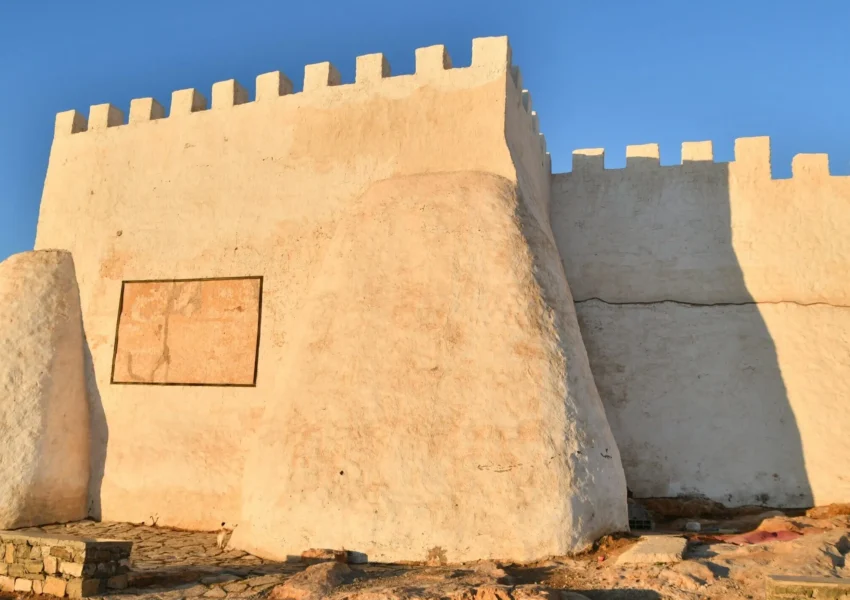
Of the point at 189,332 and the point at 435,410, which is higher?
the point at 189,332

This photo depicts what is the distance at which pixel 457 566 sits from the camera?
254 inches

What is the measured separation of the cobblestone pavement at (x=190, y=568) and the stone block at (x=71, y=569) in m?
0.33

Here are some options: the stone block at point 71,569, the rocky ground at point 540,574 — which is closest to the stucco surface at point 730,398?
the rocky ground at point 540,574

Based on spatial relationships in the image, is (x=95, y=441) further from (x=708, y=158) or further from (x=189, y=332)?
(x=708, y=158)

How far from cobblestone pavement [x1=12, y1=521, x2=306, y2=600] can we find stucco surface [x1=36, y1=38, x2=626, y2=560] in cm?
30

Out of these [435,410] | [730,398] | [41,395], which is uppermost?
[730,398]

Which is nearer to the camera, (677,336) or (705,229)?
(677,336)

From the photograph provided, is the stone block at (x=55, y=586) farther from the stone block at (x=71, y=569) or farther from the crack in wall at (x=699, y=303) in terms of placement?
the crack in wall at (x=699, y=303)

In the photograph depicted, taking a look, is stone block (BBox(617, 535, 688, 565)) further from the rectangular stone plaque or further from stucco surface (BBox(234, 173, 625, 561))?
the rectangular stone plaque

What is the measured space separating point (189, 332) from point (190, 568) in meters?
3.27

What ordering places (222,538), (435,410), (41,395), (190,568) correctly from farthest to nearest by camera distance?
(41,395)
(222,538)
(435,410)
(190,568)

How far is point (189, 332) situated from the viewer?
9.15 metres

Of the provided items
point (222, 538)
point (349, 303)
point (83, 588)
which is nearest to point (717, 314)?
point (349, 303)

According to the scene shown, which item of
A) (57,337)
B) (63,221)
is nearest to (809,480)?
(57,337)
